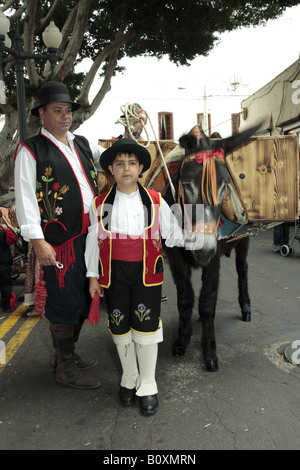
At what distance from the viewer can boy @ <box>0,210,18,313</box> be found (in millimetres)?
4938

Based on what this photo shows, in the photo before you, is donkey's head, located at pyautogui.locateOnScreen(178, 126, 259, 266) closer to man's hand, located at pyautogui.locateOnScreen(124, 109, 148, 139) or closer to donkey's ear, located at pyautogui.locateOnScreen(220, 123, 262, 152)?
donkey's ear, located at pyautogui.locateOnScreen(220, 123, 262, 152)

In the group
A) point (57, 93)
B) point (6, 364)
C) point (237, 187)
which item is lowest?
point (6, 364)

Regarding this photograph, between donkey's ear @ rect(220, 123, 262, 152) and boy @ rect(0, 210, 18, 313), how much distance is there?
130 inches

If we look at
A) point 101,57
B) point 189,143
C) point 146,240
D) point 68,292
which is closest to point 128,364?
point 68,292

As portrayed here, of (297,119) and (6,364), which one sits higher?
(297,119)

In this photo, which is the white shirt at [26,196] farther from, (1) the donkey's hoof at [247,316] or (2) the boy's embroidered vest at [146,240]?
(1) the donkey's hoof at [247,316]

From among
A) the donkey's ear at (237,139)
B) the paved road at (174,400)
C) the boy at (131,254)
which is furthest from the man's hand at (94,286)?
the donkey's ear at (237,139)

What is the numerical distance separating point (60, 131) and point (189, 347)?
233 cm

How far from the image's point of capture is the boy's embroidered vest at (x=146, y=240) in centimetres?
245

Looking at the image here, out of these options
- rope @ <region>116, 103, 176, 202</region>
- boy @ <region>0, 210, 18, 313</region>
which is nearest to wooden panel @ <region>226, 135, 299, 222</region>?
rope @ <region>116, 103, 176, 202</region>

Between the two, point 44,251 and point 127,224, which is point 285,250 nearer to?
point 127,224
